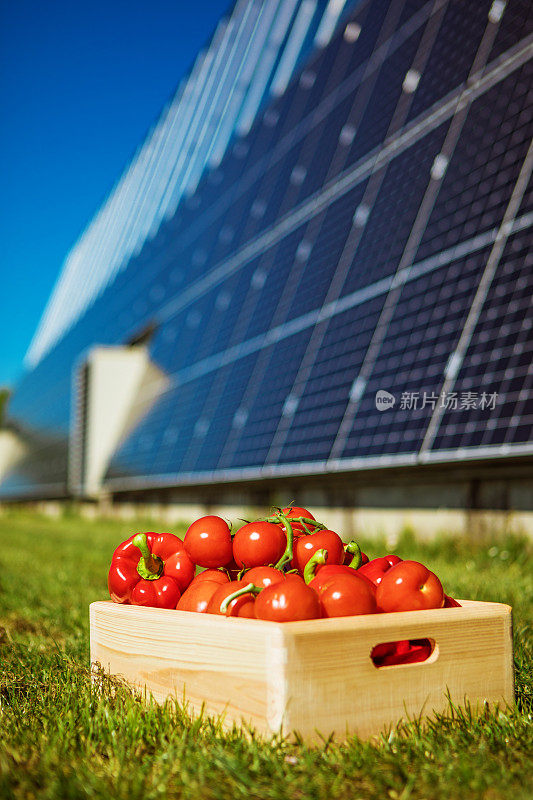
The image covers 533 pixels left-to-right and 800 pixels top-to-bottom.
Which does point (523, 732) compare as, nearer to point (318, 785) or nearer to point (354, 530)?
point (318, 785)

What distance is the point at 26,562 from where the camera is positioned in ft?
25.1

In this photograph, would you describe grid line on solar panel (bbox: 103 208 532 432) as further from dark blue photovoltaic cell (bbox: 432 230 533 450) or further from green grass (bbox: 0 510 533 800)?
green grass (bbox: 0 510 533 800)

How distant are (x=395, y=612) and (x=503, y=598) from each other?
73.4 inches

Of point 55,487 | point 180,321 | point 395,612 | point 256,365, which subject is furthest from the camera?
point 55,487

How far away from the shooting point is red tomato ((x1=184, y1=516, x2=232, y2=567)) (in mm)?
2795

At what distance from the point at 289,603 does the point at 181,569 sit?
2.34ft

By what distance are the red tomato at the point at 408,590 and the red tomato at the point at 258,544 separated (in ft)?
1.25

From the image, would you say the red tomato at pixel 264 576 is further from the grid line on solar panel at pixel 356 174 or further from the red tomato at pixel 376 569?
the grid line on solar panel at pixel 356 174

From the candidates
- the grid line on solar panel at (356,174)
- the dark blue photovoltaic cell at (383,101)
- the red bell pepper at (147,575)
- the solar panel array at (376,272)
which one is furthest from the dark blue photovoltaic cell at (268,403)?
the red bell pepper at (147,575)

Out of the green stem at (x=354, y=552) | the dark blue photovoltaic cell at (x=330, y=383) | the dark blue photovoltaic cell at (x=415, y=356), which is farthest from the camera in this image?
the dark blue photovoltaic cell at (x=330, y=383)

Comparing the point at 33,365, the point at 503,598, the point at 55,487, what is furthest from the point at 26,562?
the point at 33,365

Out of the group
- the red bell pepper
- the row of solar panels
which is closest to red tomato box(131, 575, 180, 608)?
the red bell pepper

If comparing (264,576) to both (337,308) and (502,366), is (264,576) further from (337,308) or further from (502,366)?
(337,308)

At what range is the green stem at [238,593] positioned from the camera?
7.73 ft
